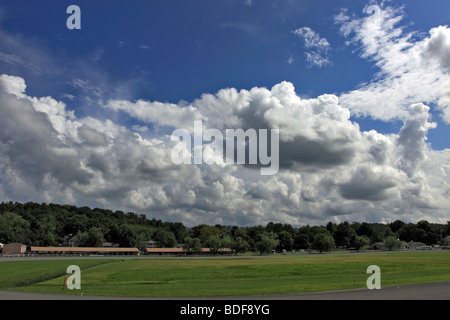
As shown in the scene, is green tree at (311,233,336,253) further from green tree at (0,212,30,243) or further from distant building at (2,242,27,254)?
green tree at (0,212,30,243)

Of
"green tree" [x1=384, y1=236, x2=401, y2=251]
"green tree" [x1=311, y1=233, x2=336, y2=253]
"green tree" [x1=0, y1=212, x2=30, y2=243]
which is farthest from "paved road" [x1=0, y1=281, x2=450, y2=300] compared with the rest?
"green tree" [x1=384, y1=236, x2=401, y2=251]

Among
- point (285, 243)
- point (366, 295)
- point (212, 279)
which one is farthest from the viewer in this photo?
point (285, 243)

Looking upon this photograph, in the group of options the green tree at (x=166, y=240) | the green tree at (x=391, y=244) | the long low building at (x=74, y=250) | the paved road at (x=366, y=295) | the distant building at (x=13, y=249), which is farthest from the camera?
the green tree at (x=166, y=240)

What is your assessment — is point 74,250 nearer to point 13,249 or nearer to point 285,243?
point 13,249

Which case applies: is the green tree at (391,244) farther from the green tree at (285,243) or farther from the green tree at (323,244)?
the green tree at (285,243)

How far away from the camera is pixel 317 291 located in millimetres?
28453

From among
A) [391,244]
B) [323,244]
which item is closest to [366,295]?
[323,244]

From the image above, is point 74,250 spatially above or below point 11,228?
below

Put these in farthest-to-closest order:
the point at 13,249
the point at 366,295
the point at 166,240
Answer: the point at 166,240, the point at 13,249, the point at 366,295

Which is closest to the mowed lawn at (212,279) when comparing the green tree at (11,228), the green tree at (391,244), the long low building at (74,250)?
the long low building at (74,250)
